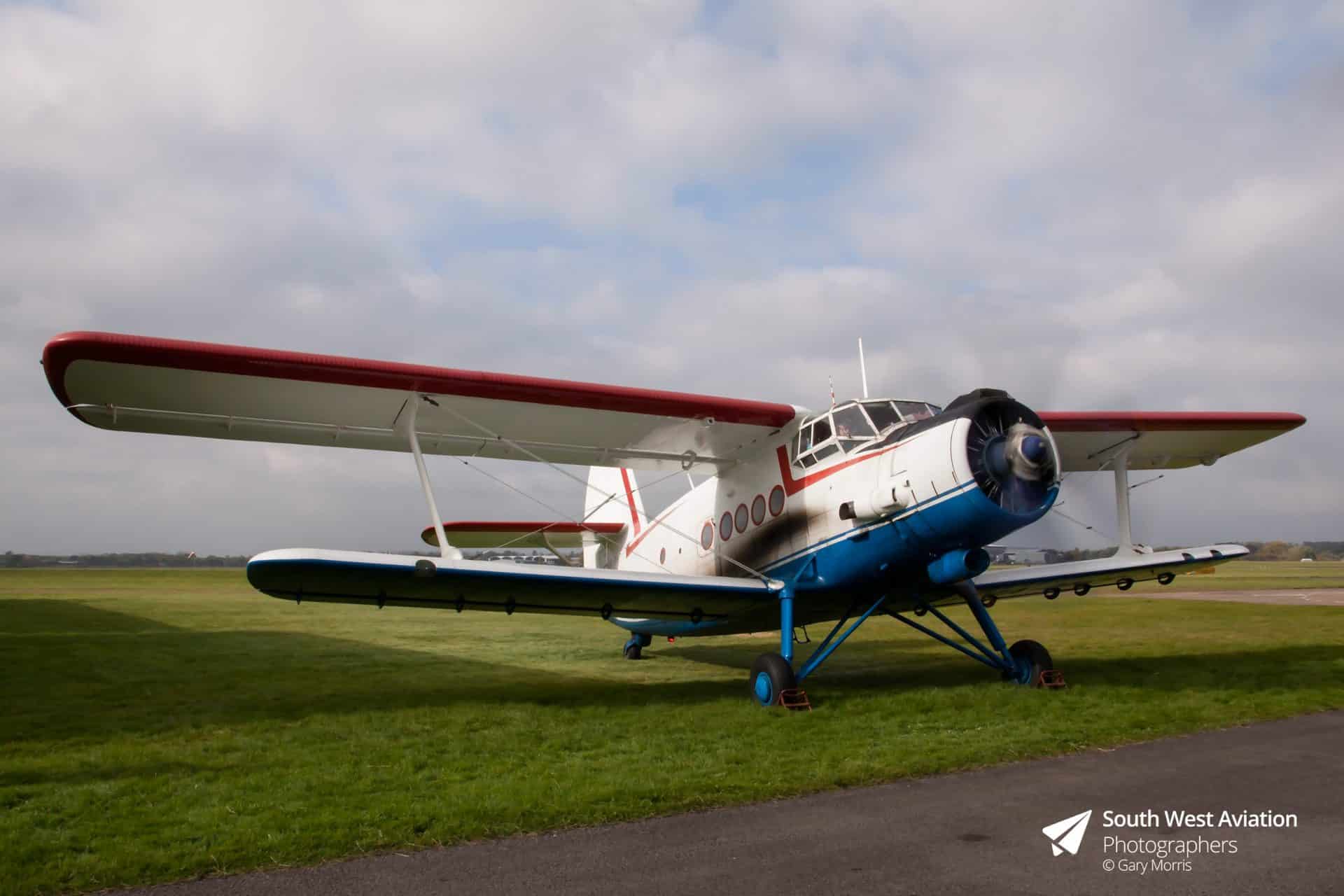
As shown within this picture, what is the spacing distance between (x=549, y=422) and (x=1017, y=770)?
6686 millimetres

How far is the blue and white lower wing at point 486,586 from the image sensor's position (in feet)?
26.6

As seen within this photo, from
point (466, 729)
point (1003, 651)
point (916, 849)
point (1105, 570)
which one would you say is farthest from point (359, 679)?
point (1105, 570)

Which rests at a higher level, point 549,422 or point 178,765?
point 549,422

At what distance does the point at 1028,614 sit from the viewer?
22.8 meters

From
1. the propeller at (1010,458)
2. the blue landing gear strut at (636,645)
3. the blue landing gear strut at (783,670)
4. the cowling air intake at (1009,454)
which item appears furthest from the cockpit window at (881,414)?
the blue landing gear strut at (636,645)

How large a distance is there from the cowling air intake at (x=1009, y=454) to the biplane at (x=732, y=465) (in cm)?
2

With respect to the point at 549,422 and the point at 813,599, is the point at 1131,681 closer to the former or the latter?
the point at 813,599

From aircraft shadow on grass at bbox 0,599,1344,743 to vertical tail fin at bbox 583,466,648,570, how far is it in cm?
198

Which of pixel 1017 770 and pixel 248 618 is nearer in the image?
pixel 1017 770

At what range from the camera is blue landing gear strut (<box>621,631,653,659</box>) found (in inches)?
569

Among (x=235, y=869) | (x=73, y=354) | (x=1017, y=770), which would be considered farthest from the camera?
(x=73, y=354)

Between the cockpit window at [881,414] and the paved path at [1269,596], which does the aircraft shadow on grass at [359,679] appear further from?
the paved path at [1269,596]

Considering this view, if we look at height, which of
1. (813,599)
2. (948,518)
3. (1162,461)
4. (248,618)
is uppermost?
(1162,461)

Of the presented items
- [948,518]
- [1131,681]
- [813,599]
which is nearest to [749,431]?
[813,599]
